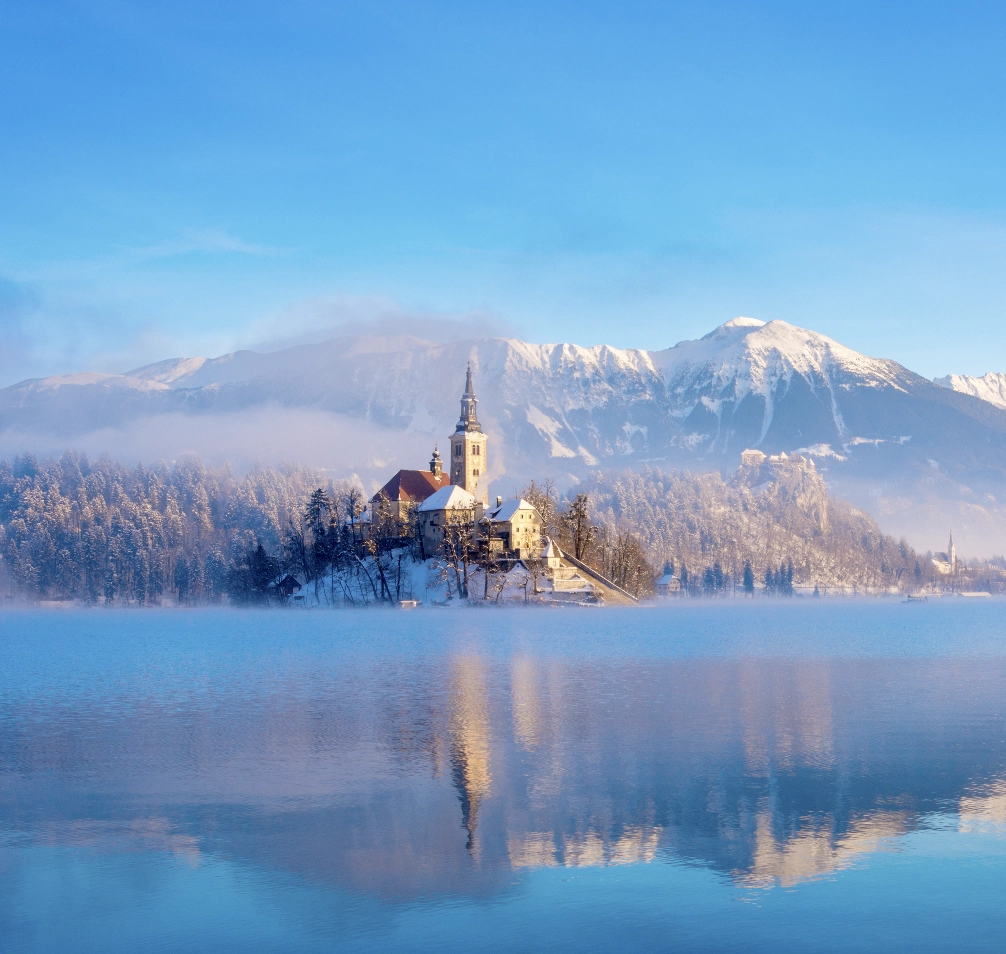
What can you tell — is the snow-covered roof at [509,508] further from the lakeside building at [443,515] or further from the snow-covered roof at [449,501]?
the snow-covered roof at [449,501]

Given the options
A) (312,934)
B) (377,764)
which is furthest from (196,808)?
(312,934)

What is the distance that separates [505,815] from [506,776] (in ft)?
16.4

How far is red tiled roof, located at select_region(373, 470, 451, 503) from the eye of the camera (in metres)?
182

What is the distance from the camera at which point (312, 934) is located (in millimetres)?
22203

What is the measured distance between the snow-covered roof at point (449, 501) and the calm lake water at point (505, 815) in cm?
10161

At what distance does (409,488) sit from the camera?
18462cm

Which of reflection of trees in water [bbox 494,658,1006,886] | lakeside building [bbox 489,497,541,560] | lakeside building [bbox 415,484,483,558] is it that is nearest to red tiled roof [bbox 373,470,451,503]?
lakeside building [bbox 415,484,483,558]

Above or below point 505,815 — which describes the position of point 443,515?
above

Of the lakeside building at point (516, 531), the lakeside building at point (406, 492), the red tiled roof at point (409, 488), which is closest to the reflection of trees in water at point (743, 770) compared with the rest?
the lakeside building at point (516, 531)

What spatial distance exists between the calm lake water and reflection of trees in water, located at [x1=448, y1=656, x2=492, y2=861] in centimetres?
17

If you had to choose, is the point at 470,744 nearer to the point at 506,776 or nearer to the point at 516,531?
the point at 506,776

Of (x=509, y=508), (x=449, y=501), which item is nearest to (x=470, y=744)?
(x=509, y=508)

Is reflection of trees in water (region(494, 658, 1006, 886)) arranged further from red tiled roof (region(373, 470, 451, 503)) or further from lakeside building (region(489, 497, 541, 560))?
red tiled roof (region(373, 470, 451, 503))

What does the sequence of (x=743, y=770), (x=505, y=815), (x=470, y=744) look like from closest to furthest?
(x=505, y=815), (x=743, y=770), (x=470, y=744)
